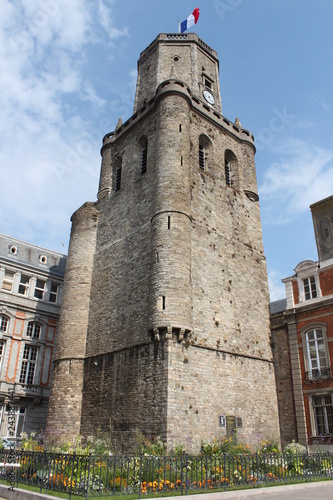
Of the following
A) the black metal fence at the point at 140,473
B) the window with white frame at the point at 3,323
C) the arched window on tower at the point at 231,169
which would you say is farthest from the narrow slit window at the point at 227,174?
the black metal fence at the point at 140,473

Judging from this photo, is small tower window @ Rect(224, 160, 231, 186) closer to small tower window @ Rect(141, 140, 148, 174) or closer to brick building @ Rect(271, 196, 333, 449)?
small tower window @ Rect(141, 140, 148, 174)

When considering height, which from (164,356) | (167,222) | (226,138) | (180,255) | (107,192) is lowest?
(164,356)

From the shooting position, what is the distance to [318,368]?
20.2m

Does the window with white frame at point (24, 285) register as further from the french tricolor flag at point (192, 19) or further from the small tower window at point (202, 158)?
the french tricolor flag at point (192, 19)

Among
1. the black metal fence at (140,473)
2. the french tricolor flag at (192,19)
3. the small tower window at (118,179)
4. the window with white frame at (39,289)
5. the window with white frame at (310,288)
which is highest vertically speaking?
the french tricolor flag at (192,19)

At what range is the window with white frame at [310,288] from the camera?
71.6 feet

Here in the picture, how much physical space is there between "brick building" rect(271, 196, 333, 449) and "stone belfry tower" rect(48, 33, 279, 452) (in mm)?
827

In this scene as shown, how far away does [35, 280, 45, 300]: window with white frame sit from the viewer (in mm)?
29734

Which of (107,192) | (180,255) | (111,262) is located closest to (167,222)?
(180,255)

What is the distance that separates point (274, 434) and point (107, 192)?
1642 cm

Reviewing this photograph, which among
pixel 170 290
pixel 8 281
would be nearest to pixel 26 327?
pixel 8 281

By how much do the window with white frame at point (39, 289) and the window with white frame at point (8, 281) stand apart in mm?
1835

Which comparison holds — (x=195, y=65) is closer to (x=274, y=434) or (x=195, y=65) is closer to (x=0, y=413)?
(x=274, y=434)

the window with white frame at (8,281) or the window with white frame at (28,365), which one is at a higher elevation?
the window with white frame at (8,281)
